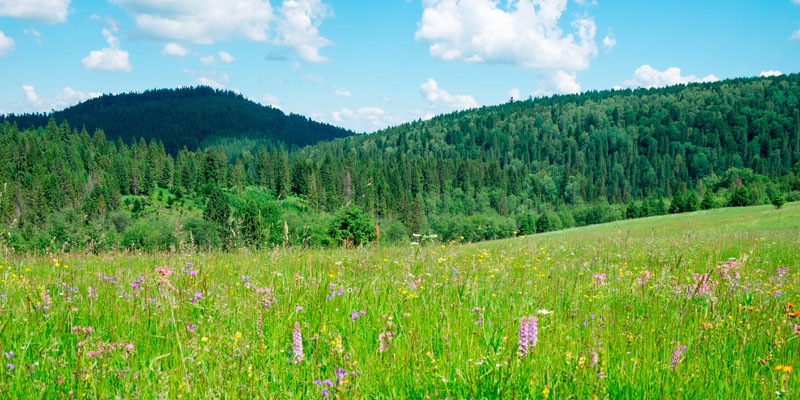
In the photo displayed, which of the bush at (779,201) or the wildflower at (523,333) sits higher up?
the wildflower at (523,333)

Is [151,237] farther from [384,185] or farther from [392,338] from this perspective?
[384,185]

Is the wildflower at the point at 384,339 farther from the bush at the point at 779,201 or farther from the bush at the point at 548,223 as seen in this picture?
the bush at the point at 548,223

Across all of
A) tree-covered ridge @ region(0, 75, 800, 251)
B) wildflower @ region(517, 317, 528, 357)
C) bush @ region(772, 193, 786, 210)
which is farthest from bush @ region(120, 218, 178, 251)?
bush @ region(772, 193, 786, 210)

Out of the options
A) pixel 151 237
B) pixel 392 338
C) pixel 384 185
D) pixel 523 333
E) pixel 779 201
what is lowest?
pixel 779 201

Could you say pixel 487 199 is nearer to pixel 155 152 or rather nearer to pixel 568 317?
pixel 155 152

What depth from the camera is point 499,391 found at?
237 cm

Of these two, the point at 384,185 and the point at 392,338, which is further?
the point at 384,185

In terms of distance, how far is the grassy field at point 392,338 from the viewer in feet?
7.89

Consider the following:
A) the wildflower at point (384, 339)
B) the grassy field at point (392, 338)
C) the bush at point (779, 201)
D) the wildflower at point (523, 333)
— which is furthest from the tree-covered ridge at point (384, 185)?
the wildflower at point (523, 333)

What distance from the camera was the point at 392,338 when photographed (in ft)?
9.87

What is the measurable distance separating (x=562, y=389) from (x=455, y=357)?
2.23ft

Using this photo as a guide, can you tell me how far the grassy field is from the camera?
7.89 ft

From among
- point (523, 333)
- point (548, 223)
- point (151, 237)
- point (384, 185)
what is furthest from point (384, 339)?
point (384, 185)

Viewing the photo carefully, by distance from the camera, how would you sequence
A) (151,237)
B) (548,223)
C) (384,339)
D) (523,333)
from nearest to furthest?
(523,333) → (384,339) → (151,237) → (548,223)
